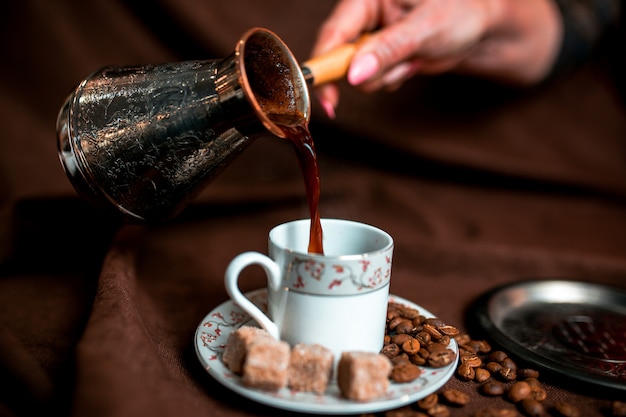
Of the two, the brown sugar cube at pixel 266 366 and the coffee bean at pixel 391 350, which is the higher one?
the brown sugar cube at pixel 266 366

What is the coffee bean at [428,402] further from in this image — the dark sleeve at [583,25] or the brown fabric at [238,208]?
the dark sleeve at [583,25]

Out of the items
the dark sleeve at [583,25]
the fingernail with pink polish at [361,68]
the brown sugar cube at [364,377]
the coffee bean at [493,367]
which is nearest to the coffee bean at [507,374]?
the coffee bean at [493,367]

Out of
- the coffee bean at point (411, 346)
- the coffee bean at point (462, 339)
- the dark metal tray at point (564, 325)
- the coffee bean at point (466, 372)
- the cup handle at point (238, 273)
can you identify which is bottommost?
the dark metal tray at point (564, 325)

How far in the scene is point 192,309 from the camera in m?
1.04

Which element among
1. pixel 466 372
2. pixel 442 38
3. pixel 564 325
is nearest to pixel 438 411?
pixel 466 372

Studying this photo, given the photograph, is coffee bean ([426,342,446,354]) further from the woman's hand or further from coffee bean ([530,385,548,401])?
the woman's hand

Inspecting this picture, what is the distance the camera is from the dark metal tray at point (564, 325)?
87 centimetres

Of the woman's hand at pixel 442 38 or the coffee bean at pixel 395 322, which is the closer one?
the coffee bean at pixel 395 322

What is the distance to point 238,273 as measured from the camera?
0.75m

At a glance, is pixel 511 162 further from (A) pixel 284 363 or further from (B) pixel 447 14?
(A) pixel 284 363

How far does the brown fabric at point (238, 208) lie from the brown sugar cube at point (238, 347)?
0.05 m

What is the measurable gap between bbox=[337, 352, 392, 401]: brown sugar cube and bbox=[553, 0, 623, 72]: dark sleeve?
131 centimetres

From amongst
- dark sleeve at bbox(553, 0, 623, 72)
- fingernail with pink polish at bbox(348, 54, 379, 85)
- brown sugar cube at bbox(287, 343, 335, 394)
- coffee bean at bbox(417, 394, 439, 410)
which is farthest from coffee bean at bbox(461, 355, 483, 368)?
dark sleeve at bbox(553, 0, 623, 72)

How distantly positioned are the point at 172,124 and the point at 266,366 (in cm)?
36
